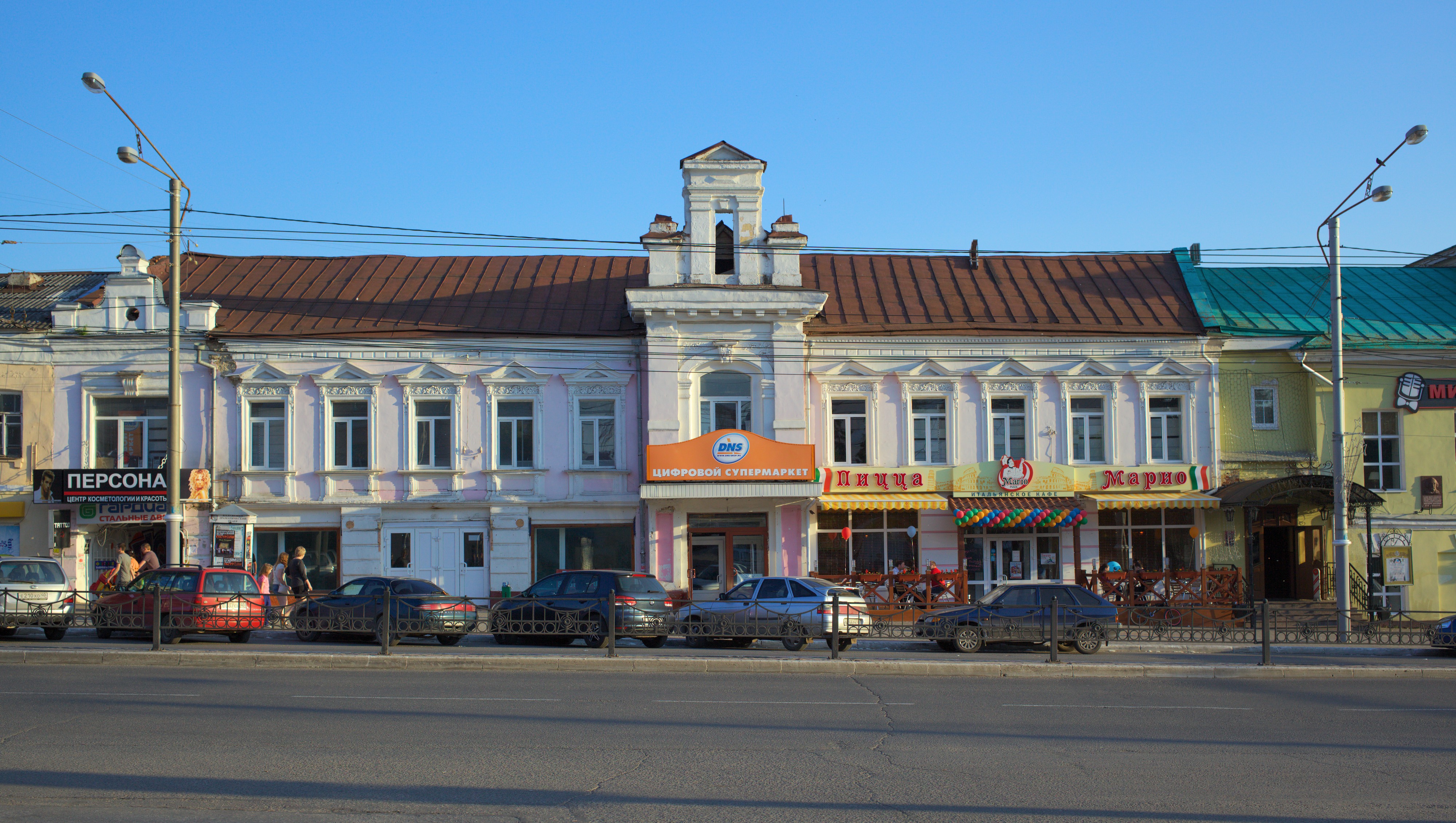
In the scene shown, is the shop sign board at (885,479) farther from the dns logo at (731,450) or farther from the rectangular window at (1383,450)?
the rectangular window at (1383,450)

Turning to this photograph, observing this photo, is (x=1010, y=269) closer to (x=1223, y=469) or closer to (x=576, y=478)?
(x=1223, y=469)

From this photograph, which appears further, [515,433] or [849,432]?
[849,432]

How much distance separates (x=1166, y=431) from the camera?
27938 millimetres

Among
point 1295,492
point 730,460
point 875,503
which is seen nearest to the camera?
point 1295,492

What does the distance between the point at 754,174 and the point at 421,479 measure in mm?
11288

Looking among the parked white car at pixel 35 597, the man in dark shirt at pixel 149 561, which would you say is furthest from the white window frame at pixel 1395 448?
the parked white car at pixel 35 597

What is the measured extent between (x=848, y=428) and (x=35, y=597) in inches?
703

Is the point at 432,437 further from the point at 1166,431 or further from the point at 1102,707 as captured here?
the point at 1102,707

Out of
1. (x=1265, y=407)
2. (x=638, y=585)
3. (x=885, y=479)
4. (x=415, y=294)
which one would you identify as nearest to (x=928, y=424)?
(x=885, y=479)

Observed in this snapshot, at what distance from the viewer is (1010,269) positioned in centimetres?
3084

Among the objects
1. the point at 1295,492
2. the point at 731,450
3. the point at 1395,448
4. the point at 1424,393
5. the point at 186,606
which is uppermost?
the point at 1424,393

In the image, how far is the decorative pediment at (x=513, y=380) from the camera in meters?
27.2

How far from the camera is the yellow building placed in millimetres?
27062

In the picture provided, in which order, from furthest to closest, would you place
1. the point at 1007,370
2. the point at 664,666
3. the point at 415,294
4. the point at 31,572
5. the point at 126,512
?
1. the point at 415,294
2. the point at 1007,370
3. the point at 126,512
4. the point at 31,572
5. the point at 664,666
